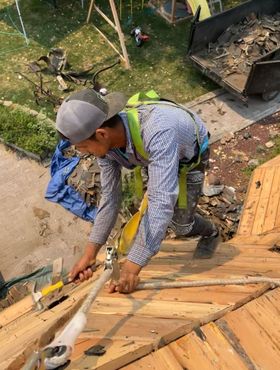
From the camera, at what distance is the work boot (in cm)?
442

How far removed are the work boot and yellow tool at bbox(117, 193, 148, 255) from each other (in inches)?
49.3

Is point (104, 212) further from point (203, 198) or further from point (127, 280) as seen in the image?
point (203, 198)

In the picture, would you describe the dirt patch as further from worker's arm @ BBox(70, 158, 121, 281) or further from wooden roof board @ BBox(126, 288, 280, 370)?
wooden roof board @ BBox(126, 288, 280, 370)

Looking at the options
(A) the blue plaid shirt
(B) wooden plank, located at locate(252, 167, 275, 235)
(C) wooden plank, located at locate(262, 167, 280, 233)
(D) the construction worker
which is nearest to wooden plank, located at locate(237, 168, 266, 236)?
(B) wooden plank, located at locate(252, 167, 275, 235)

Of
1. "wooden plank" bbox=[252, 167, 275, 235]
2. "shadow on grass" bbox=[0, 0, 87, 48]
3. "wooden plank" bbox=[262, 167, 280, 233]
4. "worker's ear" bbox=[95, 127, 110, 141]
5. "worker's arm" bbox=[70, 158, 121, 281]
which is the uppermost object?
"worker's ear" bbox=[95, 127, 110, 141]

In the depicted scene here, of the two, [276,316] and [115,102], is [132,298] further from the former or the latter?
[115,102]

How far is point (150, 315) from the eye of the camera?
8.26 feet

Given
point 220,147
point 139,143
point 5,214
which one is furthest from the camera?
point 220,147

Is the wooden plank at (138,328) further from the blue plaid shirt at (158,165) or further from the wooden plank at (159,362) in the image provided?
the blue plaid shirt at (158,165)

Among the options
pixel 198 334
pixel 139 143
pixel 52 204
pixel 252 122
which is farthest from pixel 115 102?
pixel 252 122

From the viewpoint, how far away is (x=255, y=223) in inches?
223

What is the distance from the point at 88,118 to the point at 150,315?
4.08ft

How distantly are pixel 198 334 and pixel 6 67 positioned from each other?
8079 millimetres

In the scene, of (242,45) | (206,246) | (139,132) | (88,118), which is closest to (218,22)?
(242,45)
